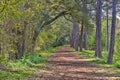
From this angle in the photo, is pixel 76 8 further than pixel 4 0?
Yes

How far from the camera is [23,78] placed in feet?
50.9

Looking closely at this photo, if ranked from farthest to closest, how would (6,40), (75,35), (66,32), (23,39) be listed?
(66,32) → (75,35) → (23,39) → (6,40)

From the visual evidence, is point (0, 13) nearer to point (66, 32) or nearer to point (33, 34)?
point (33, 34)

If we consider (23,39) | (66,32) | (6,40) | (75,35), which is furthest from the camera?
(66,32)

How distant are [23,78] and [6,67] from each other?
11.9 feet

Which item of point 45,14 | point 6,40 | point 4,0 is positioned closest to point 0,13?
point 4,0

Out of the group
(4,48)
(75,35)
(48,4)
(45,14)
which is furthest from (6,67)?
(75,35)

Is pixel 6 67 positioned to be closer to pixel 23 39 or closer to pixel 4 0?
pixel 4 0

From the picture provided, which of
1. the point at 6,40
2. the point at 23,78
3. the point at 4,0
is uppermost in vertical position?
the point at 4,0

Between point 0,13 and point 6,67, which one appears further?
point 6,67

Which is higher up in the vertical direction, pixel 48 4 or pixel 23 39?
pixel 48 4

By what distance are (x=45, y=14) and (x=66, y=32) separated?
68.0 metres

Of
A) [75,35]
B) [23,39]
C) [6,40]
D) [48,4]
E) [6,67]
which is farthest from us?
[75,35]

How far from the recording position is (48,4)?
36969 mm
